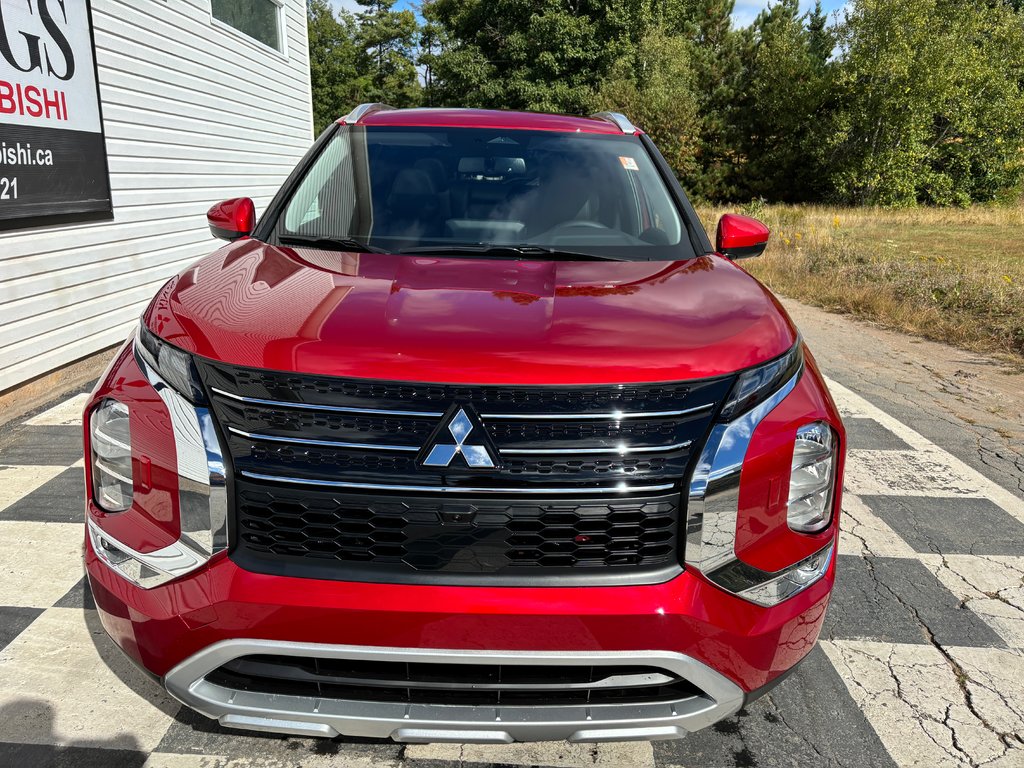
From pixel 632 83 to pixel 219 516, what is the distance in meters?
35.5

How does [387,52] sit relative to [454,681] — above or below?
above

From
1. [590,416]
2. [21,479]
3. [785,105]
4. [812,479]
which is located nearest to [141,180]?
[21,479]

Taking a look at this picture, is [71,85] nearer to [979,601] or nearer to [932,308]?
[979,601]

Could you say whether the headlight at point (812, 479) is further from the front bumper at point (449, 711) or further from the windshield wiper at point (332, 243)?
the windshield wiper at point (332, 243)

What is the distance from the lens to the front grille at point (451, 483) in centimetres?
160

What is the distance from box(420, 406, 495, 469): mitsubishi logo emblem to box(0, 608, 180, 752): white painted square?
3.89ft

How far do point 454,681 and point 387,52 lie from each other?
2164 inches

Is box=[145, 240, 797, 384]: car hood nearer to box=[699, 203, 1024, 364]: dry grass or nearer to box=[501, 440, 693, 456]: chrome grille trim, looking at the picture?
box=[501, 440, 693, 456]: chrome grille trim

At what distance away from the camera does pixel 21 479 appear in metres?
3.74

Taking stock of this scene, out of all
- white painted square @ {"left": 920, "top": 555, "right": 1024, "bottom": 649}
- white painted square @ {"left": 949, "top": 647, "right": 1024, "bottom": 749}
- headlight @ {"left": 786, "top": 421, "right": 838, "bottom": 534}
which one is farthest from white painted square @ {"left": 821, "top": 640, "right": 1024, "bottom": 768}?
headlight @ {"left": 786, "top": 421, "right": 838, "bottom": 534}

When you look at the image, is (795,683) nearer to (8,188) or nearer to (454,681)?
(454,681)

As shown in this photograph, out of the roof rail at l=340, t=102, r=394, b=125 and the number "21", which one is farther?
the number "21"

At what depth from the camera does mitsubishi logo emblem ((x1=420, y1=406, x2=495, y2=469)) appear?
159 centimetres

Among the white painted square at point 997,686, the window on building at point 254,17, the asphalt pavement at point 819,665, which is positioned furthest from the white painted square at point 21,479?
the window on building at point 254,17
